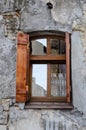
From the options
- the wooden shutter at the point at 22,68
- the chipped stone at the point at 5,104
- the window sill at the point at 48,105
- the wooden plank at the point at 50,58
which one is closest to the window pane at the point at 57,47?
the wooden plank at the point at 50,58

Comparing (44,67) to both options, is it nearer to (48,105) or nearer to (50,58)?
(50,58)

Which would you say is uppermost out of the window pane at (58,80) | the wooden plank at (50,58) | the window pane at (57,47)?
the window pane at (57,47)

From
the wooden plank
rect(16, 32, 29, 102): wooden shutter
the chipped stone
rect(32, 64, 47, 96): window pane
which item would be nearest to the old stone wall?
the chipped stone

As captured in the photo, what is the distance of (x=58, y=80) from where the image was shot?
18.5ft

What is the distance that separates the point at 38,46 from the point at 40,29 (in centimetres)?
30

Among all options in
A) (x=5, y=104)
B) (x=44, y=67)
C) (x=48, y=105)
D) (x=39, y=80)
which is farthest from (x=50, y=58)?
(x=5, y=104)

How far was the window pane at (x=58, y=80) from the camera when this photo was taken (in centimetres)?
561

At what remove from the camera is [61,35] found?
18.7 ft

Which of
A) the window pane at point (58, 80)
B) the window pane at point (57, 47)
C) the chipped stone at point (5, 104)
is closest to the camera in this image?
the chipped stone at point (5, 104)

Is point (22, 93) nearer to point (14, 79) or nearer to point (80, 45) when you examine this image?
point (14, 79)

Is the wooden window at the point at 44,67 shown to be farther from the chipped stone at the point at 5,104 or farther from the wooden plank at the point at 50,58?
the chipped stone at the point at 5,104

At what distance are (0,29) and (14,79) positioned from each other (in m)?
0.95

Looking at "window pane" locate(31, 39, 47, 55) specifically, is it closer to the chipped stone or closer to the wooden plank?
the wooden plank

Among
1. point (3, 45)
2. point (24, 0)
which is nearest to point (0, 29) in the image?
point (3, 45)
